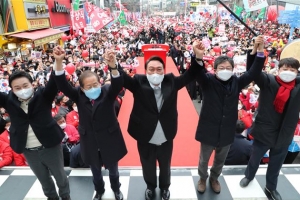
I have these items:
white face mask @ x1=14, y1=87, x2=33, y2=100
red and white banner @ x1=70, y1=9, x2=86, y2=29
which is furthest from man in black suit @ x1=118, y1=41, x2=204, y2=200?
red and white banner @ x1=70, y1=9, x2=86, y2=29

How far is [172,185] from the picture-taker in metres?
2.65

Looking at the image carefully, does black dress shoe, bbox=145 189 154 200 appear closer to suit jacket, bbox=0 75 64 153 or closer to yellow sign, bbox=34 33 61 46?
suit jacket, bbox=0 75 64 153

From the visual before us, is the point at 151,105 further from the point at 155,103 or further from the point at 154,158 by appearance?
the point at 154,158

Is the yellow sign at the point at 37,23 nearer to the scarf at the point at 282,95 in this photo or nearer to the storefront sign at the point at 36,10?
the storefront sign at the point at 36,10

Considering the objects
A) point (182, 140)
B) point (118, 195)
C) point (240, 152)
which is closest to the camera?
point (118, 195)

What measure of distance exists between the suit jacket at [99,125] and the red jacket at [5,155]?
1.62 meters

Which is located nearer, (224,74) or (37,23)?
(224,74)

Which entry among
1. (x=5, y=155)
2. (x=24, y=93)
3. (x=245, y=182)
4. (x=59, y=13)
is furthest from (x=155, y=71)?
(x=59, y=13)

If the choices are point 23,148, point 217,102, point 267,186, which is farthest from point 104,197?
point 267,186

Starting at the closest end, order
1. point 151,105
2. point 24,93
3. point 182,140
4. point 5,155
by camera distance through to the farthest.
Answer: point 24,93 < point 151,105 < point 5,155 < point 182,140

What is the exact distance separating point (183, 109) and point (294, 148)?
2834 mm

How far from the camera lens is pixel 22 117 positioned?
199 cm

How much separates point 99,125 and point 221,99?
117cm

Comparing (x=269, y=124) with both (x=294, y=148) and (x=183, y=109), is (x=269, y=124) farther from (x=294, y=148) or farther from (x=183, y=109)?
(x=183, y=109)
